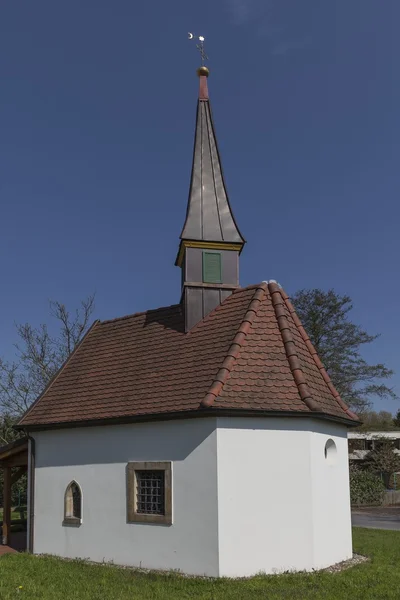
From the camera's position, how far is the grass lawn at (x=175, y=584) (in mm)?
8977

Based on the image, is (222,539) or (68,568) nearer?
(222,539)

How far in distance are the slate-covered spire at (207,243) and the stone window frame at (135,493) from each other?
358cm

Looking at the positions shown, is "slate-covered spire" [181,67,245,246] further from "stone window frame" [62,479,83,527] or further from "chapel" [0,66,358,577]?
"stone window frame" [62,479,83,527]

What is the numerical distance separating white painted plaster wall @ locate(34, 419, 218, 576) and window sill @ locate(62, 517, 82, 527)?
3.5 inches

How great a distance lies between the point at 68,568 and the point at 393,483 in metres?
40.2

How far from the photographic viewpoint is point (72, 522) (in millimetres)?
12797

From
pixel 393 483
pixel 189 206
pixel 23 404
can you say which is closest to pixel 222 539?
pixel 189 206

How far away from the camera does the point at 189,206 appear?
15258mm

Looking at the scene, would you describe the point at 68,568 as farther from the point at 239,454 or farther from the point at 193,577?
the point at 239,454

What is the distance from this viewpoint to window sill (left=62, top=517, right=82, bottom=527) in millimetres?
12675

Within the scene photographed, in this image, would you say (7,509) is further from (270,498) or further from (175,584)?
(270,498)

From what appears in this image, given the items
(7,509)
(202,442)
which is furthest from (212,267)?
(7,509)

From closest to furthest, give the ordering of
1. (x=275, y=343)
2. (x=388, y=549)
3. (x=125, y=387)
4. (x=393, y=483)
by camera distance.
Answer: (x=275, y=343)
(x=125, y=387)
(x=388, y=549)
(x=393, y=483)

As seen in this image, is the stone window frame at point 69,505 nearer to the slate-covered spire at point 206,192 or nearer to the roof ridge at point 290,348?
the roof ridge at point 290,348
